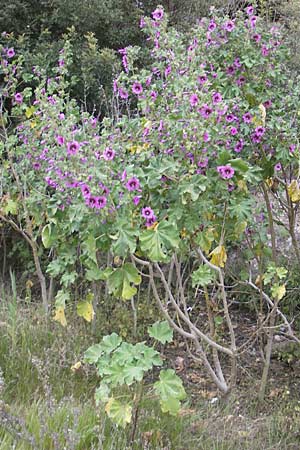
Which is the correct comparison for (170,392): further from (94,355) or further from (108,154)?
(108,154)

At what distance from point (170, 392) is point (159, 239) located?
60 cm

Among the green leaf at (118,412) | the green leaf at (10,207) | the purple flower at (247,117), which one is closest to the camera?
the green leaf at (118,412)

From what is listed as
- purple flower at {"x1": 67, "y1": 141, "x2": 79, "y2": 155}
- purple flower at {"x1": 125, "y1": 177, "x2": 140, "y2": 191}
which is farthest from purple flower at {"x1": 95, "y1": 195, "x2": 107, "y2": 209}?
purple flower at {"x1": 67, "y1": 141, "x2": 79, "y2": 155}

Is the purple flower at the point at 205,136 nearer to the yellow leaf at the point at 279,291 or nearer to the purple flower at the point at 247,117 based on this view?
the purple flower at the point at 247,117

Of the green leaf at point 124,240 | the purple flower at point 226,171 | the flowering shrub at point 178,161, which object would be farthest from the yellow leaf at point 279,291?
the green leaf at point 124,240

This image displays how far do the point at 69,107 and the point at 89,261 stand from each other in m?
1.28

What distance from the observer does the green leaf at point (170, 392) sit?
223 cm

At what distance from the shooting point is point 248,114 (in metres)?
2.64

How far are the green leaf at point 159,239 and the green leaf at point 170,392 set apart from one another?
493 millimetres

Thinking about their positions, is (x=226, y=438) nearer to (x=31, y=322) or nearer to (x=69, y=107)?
(x=31, y=322)

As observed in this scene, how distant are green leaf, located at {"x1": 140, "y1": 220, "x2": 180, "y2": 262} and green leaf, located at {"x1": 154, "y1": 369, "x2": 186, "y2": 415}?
1.62 feet

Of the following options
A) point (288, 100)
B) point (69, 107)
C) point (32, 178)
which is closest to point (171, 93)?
point (288, 100)

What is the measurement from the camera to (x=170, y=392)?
7.39 feet

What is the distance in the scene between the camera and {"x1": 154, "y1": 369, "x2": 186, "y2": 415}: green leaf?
2229 millimetres
